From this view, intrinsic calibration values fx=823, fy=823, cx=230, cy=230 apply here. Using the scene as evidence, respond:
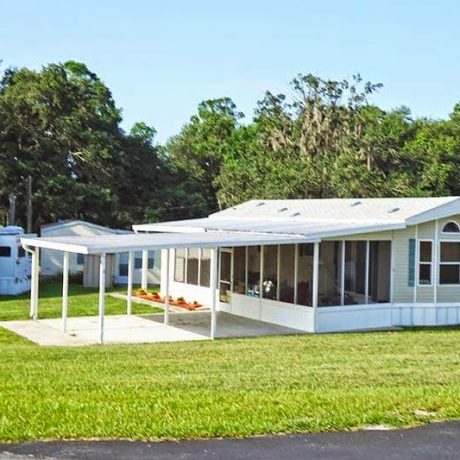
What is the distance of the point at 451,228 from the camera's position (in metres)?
21.4

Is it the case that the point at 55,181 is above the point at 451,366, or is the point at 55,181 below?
above

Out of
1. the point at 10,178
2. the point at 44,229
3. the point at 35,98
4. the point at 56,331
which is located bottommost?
the point at 56,331

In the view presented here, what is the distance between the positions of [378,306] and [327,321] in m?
1.68

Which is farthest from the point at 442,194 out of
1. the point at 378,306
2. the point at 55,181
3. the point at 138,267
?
the point at 378,306

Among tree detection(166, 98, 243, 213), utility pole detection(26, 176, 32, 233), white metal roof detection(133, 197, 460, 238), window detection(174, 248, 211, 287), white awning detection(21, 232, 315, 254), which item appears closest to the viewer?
white awning detection(21, 232, 315, 254)

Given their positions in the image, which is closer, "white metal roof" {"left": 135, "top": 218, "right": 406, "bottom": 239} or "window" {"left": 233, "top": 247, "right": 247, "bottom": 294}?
"white metal roof" {"left": 135, "top": 218, "right": 406, "bottom": 239}

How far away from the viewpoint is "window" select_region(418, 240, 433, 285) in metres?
21.0

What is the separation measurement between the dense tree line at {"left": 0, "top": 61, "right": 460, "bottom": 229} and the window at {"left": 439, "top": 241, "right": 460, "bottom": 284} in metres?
16.5

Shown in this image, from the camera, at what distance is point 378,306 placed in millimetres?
20453

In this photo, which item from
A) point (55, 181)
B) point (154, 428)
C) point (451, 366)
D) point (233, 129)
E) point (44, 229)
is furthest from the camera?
point (233, 129)

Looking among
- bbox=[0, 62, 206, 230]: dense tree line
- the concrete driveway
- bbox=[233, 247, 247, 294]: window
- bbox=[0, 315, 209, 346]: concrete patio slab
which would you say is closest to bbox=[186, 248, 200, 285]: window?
bbox=[233, 247, 247, 294]: window

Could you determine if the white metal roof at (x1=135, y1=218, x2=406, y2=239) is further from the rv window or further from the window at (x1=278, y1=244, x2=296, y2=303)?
the rv window

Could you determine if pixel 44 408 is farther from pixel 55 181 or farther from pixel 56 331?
pixel 55 181

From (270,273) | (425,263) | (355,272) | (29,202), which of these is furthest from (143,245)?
(29,202)
